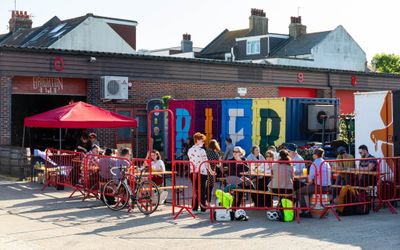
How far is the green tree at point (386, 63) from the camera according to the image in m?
76.3

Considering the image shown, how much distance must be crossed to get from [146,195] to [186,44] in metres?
51.6

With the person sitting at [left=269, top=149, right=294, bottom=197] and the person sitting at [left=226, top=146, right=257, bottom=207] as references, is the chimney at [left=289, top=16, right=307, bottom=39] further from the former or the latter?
the person sitting at [left=269, top=149, right=294, bottom=197]

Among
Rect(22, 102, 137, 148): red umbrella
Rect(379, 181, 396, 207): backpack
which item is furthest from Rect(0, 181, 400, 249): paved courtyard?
Rect(22, 102, 137, 148): red umbrella

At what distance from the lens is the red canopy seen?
1733 cm

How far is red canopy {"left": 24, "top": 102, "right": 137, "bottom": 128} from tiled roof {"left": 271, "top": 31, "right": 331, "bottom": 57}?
39.0 m

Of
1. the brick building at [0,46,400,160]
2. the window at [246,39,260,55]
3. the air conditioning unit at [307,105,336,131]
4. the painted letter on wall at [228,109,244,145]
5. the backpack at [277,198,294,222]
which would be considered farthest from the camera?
the window at [246,39,260,55]

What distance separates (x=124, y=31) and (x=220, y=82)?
22.4 metres

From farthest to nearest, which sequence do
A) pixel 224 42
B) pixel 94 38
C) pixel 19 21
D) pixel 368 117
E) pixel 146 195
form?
pixel 224 42
pixel 19 21
pixel 94 38
pixel 368 117
pixel 146 195

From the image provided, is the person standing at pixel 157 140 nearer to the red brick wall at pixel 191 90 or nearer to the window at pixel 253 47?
the red brick wall at pixel 191 90

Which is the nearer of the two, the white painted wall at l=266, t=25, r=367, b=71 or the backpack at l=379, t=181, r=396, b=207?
the backpack at l=379, t=181, r=396, b=207

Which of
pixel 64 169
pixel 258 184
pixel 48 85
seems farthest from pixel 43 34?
pixel 258 184

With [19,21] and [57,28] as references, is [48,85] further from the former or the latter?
[19,21]

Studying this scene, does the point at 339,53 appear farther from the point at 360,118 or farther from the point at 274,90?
the point at 360,118

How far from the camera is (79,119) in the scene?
1747 centimetres
